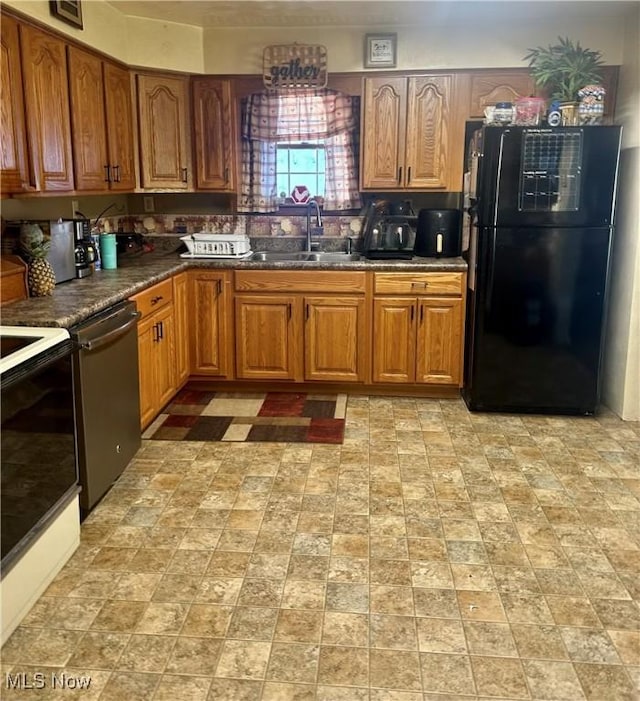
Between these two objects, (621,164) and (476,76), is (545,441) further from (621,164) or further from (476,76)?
(476,76)

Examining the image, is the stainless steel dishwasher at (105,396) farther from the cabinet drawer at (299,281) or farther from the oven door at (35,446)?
the cabinet drawer at (299,281)

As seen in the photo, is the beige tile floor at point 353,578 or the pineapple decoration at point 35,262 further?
the pineapple decoration at point 35,262

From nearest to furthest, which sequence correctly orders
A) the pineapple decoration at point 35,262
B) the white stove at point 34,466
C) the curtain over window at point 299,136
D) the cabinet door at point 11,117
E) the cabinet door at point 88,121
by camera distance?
the white stove at point 34,466
the cabinet door at point 11,117
the pineapple decoration at point 35,262
the cabinet door at point 88,121
the curtain over window at point 299,136

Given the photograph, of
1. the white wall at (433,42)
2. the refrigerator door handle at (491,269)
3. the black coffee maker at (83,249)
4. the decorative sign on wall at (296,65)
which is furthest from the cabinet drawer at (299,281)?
the white wall at (433,42)

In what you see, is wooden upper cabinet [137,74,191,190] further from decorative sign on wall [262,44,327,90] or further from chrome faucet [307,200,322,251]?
chrome faucet [307,200,322,251]

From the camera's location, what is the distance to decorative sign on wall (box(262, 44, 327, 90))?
14.1 ft

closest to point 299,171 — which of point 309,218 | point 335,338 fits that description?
point 309,218

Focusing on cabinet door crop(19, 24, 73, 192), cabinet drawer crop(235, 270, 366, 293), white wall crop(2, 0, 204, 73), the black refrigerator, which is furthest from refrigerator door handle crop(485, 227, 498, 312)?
cabinet door crop(19, 24, 73, 192)

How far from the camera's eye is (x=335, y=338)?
14.2 ft

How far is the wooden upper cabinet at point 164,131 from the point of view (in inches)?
168

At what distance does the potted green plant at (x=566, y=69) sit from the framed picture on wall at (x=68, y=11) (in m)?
2.53

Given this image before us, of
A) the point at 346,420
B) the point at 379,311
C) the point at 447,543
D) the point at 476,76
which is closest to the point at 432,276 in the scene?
the point at 379,311

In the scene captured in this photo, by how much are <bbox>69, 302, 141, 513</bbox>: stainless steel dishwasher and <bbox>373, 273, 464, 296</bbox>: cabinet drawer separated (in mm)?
1621

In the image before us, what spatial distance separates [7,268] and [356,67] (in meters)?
2.59
